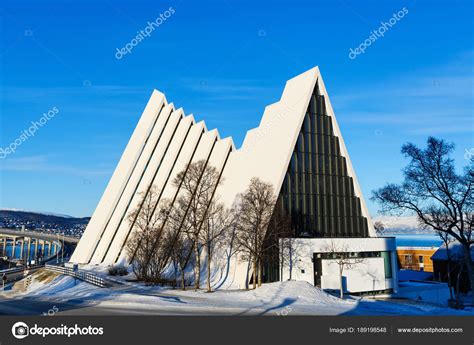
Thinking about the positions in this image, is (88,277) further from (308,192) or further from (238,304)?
(308,192)

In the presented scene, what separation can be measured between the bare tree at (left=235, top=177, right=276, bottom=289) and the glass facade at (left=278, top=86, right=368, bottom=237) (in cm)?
365

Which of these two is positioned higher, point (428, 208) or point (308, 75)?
point (308, 75)

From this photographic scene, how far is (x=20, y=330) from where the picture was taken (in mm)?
11422

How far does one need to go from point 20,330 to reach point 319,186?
89.9ft

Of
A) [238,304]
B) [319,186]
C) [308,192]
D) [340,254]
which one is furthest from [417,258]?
[238,304]

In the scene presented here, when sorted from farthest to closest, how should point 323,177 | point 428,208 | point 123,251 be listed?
1. point 123,251
2. point 323,177
3. point 428,208

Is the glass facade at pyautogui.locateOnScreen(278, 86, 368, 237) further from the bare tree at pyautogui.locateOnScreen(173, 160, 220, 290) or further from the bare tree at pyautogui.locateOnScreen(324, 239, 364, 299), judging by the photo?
the bare tree at pyautogui.locateOnScreen(173, 160, 220, 290)

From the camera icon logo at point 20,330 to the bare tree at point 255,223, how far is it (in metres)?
17.0

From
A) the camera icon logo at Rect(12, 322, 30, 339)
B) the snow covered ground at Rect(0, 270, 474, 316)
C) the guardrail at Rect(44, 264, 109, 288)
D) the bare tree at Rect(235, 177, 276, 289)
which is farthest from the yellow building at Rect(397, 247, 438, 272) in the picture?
the camera icon logo at Rect(12, 322, 30, 339)

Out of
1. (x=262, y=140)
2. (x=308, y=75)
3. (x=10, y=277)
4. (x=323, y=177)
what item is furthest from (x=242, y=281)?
(x=10, y=277)

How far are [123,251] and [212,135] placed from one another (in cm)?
1775

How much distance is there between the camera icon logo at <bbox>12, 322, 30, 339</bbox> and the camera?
37.3ft

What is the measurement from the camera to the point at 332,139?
120ft

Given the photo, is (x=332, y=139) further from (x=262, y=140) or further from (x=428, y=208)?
(x=428, y=208)
